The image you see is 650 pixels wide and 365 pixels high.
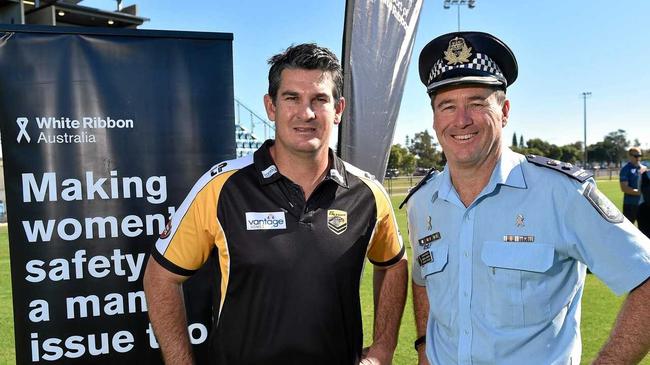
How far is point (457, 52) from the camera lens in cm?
186

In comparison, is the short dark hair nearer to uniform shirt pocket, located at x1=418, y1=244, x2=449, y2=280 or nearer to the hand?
uniform shirt pocket, located at x1=418, y1=244, x2=449, y2=280

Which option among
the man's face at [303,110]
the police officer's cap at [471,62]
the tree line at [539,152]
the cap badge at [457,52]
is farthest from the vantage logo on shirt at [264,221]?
the tree line at [539,152]

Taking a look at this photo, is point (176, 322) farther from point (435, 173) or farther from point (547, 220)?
point (547, 220)

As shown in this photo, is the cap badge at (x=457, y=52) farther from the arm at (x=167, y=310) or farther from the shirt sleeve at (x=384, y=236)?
the arm at (x=167, y=310)

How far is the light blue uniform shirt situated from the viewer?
1.56 metres

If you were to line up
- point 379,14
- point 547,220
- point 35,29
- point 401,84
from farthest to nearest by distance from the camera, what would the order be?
point 401,84, point 379,14, point 35,29, point 547,220

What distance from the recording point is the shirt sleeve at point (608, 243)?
5.00ft

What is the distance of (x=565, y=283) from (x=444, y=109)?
689mm

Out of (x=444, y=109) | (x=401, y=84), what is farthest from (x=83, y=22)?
(x=444, y=109)

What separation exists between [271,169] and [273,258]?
35 cm

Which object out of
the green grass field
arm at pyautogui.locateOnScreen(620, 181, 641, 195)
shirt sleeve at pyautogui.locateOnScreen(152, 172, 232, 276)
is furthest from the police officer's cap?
arm at pyautogui.locateOnScreen(620, 181, 641, 195)

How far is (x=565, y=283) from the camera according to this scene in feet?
5.53

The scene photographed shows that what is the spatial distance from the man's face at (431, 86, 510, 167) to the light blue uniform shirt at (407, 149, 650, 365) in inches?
3.5

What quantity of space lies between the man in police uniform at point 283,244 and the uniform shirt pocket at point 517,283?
564mm
